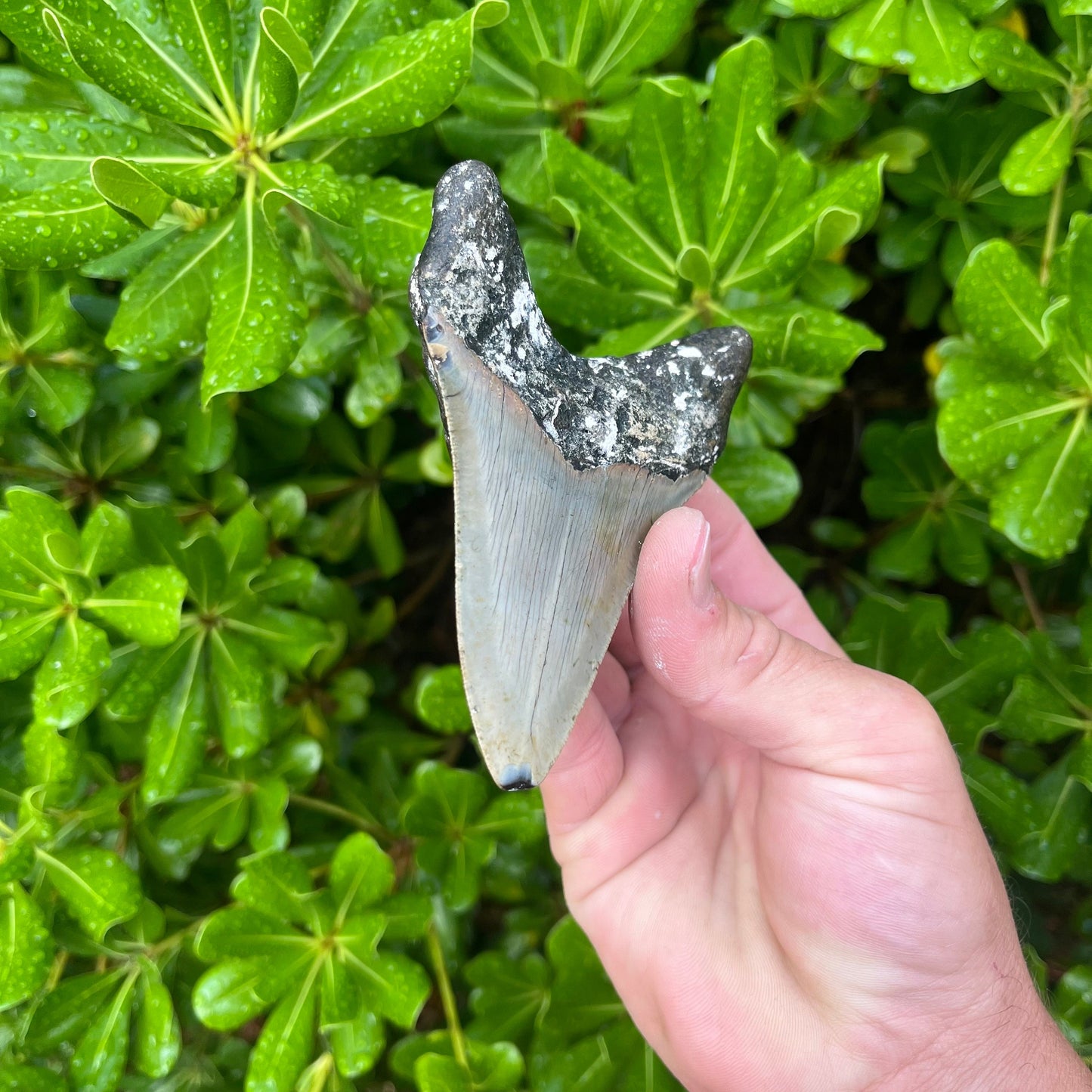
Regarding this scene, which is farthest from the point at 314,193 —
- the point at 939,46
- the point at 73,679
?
the point at 939,46

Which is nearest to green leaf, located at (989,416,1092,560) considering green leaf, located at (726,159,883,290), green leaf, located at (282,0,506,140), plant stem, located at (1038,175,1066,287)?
plant stem, located at (1038,175,1066,287)

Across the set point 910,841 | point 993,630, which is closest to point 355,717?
point 910,841

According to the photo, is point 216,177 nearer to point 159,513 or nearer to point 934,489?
point 159,513

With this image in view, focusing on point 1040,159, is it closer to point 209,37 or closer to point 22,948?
point 209,37

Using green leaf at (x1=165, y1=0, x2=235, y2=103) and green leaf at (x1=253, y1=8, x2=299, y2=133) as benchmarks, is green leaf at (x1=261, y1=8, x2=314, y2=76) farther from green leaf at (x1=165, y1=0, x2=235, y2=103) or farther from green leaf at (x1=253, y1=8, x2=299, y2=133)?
green leaf at (x1=165, y1=0, x2=235, y2=103)

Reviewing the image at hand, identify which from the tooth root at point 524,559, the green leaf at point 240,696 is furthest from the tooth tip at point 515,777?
the green leaf at point 240,696
